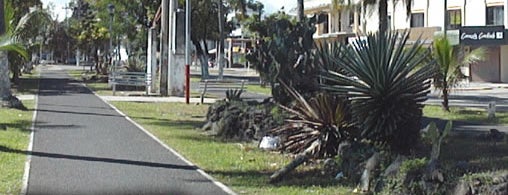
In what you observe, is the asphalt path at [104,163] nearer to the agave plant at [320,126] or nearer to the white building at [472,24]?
the agave plant at [320,126]

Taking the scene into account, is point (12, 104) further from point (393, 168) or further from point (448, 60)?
point (393, 168)

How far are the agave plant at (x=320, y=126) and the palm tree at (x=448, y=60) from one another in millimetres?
9422

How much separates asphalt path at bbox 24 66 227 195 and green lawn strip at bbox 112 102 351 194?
0.36 metres

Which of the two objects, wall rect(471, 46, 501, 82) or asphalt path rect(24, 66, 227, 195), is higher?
wall rect(471, 46, 501, 82)

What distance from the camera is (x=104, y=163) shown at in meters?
13.4

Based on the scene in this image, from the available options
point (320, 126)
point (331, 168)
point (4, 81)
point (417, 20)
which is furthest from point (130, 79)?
point (417, 20)

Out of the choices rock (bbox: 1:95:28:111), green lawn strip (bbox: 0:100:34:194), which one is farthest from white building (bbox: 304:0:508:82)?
green lawn strip (bbox: 0:100:34:194)

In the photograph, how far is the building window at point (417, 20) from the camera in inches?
2333

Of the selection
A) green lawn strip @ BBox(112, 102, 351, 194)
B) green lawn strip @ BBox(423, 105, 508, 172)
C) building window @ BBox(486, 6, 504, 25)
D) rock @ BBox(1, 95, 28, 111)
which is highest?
building window @ BBox(486, 6, 504, 25)

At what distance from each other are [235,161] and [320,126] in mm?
1496

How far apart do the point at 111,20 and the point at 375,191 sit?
4234 cm

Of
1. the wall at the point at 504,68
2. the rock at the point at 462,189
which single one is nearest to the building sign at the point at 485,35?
the wall at the point at 504,68

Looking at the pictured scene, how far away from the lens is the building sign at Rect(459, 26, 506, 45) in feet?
170

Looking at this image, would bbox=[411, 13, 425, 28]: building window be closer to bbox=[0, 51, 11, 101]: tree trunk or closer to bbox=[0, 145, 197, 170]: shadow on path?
bbox=[0, 51, 11, 101]: tree trunk
